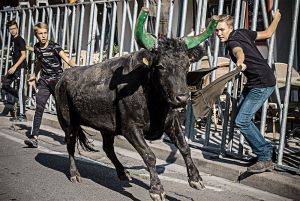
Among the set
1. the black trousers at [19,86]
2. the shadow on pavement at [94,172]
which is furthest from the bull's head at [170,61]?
the black trousers at [19,86]

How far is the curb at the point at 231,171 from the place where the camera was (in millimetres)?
5441

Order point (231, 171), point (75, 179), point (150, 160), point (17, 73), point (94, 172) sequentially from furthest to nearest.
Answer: point (17, 73) < point (94, 172) < point (231, 171) < point (75, 179) < point (150, 160)

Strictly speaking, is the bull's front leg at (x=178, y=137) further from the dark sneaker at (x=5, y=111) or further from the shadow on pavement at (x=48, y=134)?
the dark sneaker at (x=5, y=111)

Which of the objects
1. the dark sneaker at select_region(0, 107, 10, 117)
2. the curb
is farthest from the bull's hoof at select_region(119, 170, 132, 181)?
the dark sneaker at select_region(0, 107, 10, 117)

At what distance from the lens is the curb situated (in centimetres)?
544

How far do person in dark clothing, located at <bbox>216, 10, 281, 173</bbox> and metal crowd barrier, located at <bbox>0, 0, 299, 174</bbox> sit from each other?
0.92ft

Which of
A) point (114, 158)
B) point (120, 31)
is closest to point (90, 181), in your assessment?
point (114, 158)

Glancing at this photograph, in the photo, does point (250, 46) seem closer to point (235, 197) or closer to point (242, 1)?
point (242, 1)

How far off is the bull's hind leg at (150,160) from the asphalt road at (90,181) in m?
0.71

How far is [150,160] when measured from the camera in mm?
4688

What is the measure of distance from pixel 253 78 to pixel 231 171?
1353 millimetres

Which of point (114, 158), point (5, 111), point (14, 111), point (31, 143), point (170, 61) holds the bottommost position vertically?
point (5, 111)

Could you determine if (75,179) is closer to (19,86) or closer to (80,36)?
(80,36)

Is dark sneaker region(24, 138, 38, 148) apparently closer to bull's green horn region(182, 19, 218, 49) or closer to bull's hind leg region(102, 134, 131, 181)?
bull's hind leg region(102, 134, 131, 181)
